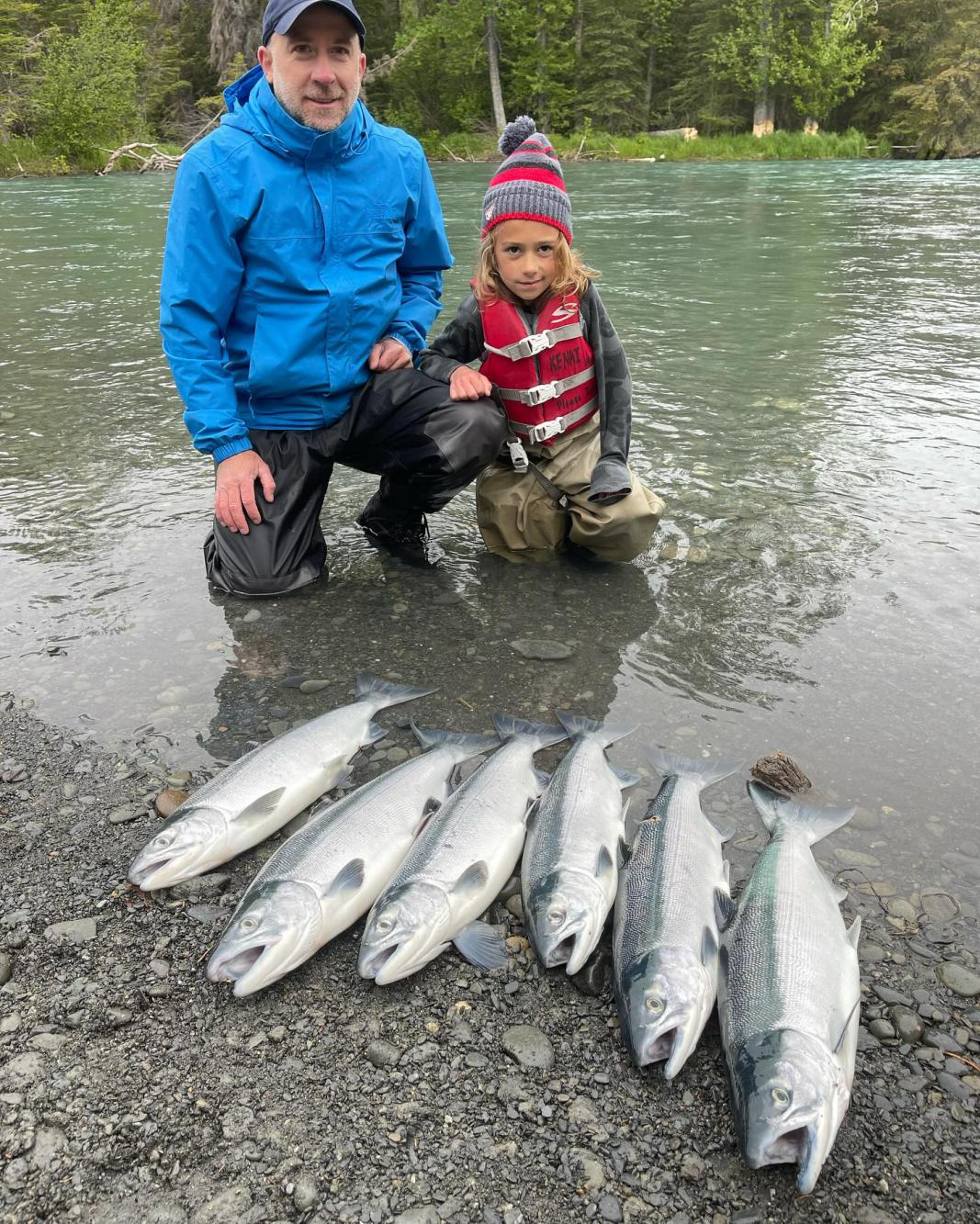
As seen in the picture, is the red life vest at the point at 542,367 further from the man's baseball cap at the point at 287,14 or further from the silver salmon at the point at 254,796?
the silver salmon at the point at 254,796

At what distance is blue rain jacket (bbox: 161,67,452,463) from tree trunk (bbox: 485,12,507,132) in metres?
45.8

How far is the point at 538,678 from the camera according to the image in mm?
3760

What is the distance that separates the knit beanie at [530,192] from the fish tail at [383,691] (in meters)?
2.13

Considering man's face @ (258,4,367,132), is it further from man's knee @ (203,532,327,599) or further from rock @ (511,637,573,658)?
rock @ (511,637,573,658)

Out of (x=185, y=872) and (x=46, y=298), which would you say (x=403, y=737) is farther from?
(x=46, y=298)

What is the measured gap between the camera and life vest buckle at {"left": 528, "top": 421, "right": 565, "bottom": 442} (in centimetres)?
454

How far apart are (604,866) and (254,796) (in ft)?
3.75

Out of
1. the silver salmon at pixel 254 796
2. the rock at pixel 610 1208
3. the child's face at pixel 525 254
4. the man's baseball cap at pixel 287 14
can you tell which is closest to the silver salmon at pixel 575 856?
the rock at pixel 610 1208

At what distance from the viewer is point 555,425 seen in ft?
14.9

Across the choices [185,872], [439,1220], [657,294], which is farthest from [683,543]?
[657,294]

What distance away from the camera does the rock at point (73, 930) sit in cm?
254

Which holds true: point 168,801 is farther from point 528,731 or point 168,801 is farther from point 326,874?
point 528,731

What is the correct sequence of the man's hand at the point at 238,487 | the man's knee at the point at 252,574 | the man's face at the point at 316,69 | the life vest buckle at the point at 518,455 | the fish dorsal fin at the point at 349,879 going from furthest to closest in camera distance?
1. the life vest buckle at the point at 518,455
2. the man's knee at the point at 252,574
3. the man's hand at the point at 238,487
4. the man's face at the point at 316,69
5. the fish dorsal fin at the point at 349,879

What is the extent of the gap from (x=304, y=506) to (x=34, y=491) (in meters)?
2.26
